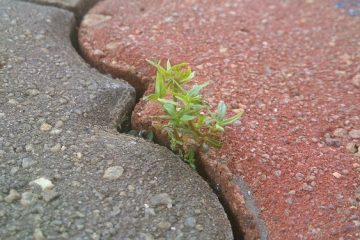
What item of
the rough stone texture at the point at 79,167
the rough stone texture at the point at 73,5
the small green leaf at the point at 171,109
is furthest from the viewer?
the rough stone texture at the point at 73,5

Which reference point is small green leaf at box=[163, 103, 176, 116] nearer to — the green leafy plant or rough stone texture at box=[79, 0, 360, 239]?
the green leafy plant

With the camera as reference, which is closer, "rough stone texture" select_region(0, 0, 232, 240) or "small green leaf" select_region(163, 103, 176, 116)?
"rough stone texture" select_region(0, 0, 232, 240)

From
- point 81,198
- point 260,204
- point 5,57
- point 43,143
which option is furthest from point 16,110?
point 260,204

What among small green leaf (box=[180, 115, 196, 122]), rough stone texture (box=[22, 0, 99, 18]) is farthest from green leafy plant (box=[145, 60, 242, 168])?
rough stone texture (box=[22, 0, 99, 18])

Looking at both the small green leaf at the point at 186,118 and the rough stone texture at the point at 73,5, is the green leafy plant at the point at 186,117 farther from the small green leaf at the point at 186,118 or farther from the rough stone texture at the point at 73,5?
the rough stone texture at the point at 73,5

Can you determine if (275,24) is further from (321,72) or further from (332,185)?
(332,185)

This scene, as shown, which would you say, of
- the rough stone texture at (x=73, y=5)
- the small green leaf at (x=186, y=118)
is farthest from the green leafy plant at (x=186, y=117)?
the rough stone texture at (x=73, y=5)
